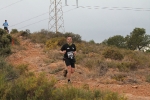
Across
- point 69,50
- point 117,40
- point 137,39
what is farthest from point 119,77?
point 117,40

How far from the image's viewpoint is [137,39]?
44.9m

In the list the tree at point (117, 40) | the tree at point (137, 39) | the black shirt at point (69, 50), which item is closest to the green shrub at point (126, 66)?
the black shirt at point (69, 50)

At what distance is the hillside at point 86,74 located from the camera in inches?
433

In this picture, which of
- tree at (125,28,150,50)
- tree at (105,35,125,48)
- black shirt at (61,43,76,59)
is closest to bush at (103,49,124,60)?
black shirt at (61,43,76,59)

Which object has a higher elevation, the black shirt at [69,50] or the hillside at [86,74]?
the black shirt at [69,50]

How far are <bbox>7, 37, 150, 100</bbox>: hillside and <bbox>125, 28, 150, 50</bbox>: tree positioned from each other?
26161 mm

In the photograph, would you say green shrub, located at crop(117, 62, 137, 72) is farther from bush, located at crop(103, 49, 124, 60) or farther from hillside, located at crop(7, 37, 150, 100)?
bush, located at crop(103, 49, 124, 60)

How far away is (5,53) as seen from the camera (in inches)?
723

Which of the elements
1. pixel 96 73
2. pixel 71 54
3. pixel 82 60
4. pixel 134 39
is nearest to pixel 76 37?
pixel 82 60

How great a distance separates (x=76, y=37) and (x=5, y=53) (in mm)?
10168

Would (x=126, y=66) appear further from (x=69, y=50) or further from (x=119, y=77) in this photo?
(x=69, y=50)

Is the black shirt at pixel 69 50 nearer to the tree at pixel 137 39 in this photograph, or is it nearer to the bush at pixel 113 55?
the bush at pixel 113 55

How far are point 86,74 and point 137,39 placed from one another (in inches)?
1248

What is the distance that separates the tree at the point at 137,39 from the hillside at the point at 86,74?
85.8 feet
